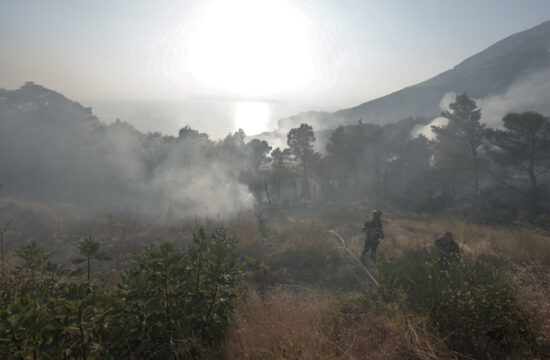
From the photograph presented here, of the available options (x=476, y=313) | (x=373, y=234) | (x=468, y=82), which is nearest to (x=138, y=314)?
(x=476, y=313)

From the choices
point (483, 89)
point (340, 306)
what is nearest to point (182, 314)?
point (340, 306)

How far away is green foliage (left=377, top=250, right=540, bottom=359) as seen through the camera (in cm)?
236

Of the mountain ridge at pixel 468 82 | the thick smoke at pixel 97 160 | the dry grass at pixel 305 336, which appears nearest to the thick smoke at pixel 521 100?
the mountain ridge at pixel 468 82

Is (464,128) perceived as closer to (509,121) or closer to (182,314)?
(509,121)

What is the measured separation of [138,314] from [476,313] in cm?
339

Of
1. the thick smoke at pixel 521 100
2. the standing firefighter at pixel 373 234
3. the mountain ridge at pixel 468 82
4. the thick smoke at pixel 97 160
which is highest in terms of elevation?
the mountain ridge at pixel 468 82

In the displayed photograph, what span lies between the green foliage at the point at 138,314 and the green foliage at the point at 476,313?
236 cm

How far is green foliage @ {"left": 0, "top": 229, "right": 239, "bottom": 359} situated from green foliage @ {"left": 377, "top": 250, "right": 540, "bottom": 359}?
2360 mm

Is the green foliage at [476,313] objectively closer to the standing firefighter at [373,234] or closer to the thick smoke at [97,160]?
the standing firefighter at [373,234]

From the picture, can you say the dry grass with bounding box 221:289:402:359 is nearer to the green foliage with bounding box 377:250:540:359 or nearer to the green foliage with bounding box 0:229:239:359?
the green foliage with bounding box 0:229:239:359

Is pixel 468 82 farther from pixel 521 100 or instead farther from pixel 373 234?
pixel 373 234

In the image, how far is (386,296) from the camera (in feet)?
11.6

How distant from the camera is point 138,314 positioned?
1.97m

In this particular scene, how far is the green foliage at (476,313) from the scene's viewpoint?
236 cm
